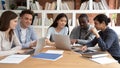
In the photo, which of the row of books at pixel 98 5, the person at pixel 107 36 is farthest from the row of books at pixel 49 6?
the person at pixel 107 36

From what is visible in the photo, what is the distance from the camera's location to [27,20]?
3.04 meters

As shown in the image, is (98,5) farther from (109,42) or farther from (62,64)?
(62,64)

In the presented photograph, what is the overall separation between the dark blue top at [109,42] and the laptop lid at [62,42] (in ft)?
1.21

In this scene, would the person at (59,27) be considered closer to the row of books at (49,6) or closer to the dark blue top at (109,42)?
the dark blue top at (109,42)

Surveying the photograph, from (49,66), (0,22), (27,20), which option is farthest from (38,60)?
(27,20)

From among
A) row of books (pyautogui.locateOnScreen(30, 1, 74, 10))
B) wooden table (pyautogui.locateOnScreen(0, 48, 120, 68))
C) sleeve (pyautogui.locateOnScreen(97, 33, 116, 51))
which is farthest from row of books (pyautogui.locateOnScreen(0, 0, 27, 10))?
wooden table (pyautogui.locateOnScreen(0, 48, 120, 68))

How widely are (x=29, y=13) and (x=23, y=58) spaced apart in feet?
3.96

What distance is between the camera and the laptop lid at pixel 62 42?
2.49m

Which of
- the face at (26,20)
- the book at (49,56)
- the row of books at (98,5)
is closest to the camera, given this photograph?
the book at (49,56)

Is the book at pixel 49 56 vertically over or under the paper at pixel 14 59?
under

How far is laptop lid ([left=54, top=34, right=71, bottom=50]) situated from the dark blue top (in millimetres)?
368

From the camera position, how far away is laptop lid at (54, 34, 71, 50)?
2487 millimetres

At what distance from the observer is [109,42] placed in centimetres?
252

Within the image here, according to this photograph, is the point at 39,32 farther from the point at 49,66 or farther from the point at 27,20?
the point at 49,66
